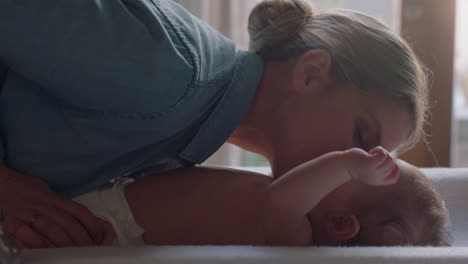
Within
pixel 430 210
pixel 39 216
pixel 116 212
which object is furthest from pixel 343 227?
pixel 39 216

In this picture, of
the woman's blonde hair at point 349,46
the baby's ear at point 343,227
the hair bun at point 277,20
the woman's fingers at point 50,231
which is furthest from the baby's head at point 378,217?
the woman's fingers at point 50,231

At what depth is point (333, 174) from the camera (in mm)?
752

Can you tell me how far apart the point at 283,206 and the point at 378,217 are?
9.2 inches

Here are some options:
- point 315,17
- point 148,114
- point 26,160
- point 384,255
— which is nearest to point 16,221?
point 26,160

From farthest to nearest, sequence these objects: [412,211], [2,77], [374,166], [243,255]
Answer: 1. [412,211]
2. [2,77]
3. [374,166]
4. [243,255]

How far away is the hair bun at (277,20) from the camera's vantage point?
1004mm

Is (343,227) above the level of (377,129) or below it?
below

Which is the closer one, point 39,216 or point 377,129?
point 39,216

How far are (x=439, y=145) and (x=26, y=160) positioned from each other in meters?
1.18

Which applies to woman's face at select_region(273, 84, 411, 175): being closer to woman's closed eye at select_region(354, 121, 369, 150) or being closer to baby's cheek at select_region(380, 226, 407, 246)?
woman's closed eye at select_region(354, 121, 369, 150)

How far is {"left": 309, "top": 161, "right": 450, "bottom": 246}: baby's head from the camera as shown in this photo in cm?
93

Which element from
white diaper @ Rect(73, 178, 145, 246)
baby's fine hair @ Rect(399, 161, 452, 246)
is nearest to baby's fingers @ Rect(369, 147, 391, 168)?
baby's fine hair @ Rect(399, 161, 452, 246)

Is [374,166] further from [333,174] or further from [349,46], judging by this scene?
[349,46]

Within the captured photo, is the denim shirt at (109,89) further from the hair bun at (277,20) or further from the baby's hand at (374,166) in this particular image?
the baby's hand at (374,166)
